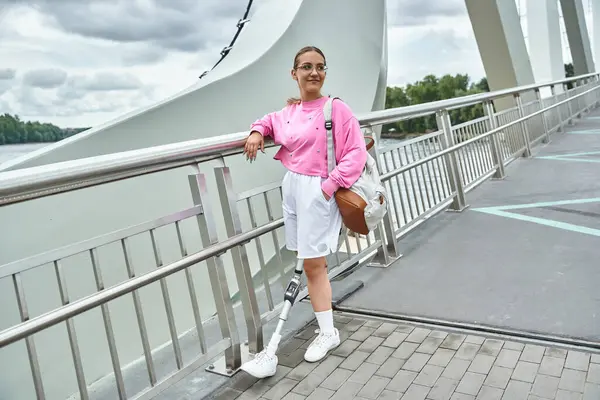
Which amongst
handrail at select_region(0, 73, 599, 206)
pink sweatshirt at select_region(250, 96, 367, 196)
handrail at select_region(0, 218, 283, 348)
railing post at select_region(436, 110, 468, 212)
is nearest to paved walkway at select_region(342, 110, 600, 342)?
railing post at select_region(436, 110, 468, 212)

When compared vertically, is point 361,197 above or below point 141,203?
below

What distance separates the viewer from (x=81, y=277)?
5.61m

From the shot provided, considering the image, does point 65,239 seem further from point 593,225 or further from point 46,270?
point 593,225

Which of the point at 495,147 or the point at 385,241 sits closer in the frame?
the point at 385,241

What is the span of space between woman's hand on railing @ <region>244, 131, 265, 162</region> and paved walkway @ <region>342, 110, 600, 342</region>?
126 centimetres

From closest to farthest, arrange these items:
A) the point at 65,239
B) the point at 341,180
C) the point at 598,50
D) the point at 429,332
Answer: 1. the point at 341,180
2. the point at 429,332
3. the point at 65,239
4. the point at 598,50

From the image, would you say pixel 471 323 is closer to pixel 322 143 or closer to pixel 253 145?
pixel 322 143

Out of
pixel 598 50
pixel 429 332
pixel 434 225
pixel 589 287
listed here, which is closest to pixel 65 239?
pixel 434 225

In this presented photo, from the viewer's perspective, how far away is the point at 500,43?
13.0 m

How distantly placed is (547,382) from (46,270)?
4999 millimetres

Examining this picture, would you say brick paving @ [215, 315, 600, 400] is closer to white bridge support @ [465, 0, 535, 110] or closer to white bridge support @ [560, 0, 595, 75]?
white bridge support @ [465, 0, 535, 110]

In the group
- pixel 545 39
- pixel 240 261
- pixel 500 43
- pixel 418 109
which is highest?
pixel 545 39

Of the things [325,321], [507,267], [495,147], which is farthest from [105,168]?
[495,147]

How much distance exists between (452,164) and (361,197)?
119 inches
